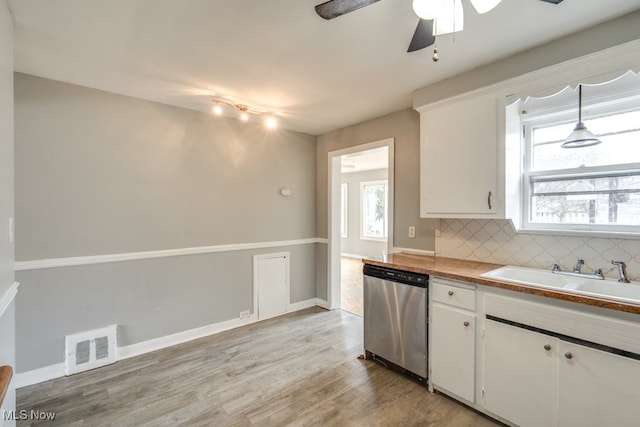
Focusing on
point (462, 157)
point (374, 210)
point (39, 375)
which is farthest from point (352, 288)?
point (39, 375)

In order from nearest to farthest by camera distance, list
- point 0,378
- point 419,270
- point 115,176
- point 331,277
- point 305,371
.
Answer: point 0,378
point 419,270
point 305,371
point 115,176
point 331,277

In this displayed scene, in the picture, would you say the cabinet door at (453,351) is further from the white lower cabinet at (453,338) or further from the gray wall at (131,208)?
the gray wall at (131,208)

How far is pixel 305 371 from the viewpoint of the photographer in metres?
2.57

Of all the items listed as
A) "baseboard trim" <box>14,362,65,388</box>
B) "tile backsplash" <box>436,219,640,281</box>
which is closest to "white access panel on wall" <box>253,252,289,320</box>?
"baseboard trim" <box>14,362,65,388</box>

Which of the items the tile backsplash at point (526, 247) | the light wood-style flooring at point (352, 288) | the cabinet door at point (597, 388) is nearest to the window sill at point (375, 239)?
the light wood-style flooring at point (352, 288)

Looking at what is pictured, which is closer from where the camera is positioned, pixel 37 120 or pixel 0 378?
pixel 0 378

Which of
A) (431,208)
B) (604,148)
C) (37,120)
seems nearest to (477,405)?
(431,208)

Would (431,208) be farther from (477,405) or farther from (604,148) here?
(477,405)

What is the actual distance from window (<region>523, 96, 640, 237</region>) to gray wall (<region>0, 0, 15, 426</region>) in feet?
11.3

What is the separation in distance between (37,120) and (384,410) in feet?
11.8

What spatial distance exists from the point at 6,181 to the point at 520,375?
10.5ft

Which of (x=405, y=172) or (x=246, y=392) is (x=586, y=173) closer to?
(x=405, y=172)

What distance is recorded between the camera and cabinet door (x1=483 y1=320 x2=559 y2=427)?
1711 mm

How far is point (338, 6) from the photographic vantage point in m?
1.34
